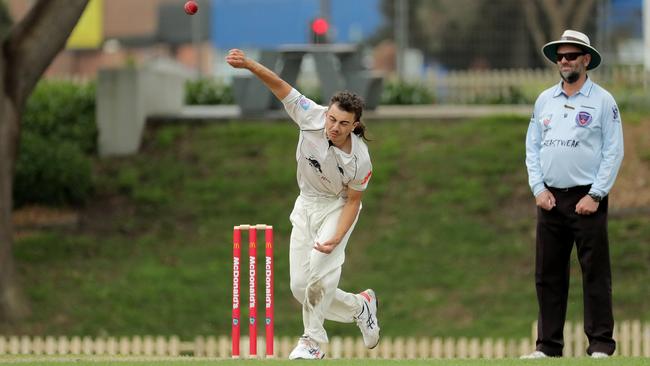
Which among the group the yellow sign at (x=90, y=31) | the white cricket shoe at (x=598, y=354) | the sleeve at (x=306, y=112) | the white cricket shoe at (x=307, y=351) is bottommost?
the white cricket shoe at (x=598, y=354)

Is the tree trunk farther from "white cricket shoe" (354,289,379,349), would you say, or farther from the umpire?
the umpire

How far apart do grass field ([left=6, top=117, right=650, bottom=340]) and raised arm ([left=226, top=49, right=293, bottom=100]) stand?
804cm

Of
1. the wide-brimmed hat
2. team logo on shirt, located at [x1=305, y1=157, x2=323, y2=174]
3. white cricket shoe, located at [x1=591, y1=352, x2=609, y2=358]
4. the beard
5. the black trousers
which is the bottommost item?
white cricket shoe, located at [x1=591, y1=352, x2=609, y2=358]

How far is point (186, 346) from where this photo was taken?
15234mm

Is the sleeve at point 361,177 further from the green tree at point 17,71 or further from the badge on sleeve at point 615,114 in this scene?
the green tree at point 17,71

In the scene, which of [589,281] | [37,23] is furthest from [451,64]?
[589,281]

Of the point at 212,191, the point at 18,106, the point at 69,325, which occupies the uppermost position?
the point at 18,106

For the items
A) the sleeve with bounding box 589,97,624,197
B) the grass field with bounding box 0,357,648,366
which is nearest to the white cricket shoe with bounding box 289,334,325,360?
the grass field with bounding box 0,357,648,366

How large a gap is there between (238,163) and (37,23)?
212 inches

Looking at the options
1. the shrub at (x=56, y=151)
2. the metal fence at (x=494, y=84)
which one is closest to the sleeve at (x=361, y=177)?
the shrub at (x=56, y=151)

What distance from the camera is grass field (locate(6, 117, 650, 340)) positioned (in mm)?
17734

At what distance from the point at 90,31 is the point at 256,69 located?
31.3 metres

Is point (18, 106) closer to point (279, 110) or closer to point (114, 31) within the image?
point (279, 110)

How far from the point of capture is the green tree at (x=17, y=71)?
17359 millimetres
